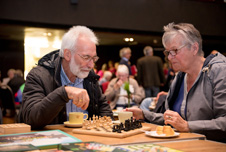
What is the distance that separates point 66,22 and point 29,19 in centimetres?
92

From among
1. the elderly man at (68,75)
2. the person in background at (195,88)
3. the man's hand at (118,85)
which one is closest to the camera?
the person in background at (195,88)

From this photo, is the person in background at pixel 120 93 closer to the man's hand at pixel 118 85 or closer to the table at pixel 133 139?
the man's hand at pixel 118 85

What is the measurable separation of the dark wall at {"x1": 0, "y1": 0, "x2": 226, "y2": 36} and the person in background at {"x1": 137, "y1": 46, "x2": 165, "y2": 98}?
1.13 meters

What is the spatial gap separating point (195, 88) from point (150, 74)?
584 cm

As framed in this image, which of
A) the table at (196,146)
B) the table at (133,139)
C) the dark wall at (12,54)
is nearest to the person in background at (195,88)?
the table at (133,139)

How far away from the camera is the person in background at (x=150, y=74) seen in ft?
26.6

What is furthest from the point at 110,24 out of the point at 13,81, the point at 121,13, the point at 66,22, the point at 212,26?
the point at 212,26

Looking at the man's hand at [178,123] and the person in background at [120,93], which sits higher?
the person in background at [120,93]

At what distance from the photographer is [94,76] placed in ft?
8.36

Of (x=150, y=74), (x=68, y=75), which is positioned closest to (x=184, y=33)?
(x=68, y=75)

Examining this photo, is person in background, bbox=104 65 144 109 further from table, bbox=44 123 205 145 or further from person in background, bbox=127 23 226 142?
table, bbox=44 123 205 145

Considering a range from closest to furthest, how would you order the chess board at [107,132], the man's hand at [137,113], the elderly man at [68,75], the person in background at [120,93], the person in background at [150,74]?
the chess board at [107,132], the elderly man at [68,75], the man's hand at [137,113], the person in background at [120,93], the person in background at [150,74]

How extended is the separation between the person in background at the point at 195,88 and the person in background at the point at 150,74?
18.1 ft

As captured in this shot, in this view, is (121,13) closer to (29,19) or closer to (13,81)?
(29,19)
